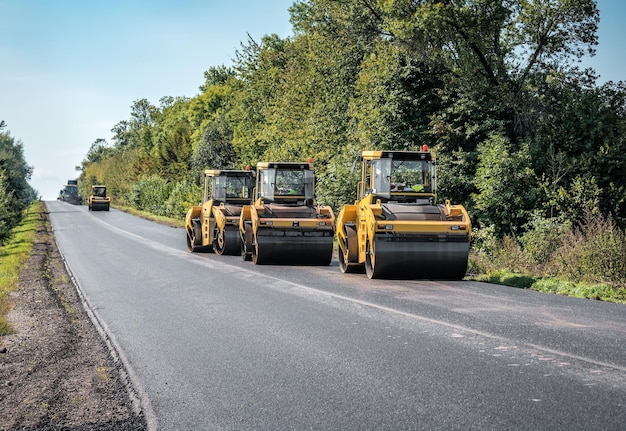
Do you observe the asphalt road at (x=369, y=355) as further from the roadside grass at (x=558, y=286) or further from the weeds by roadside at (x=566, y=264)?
the weeds by roadside at (x=566, y=264)

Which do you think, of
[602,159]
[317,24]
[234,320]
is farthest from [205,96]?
[234,320]

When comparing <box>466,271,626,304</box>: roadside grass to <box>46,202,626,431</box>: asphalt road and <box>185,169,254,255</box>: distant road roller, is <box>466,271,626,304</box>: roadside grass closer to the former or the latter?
<box>46,202,626,431</box>: asphalt road

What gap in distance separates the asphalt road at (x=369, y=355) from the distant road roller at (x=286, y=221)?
4.52 m

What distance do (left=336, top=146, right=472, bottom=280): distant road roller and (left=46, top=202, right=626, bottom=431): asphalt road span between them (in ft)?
1.73

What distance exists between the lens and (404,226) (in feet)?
50.4

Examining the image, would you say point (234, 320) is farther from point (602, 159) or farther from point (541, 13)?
point (541, 13)

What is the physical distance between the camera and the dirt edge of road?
6.07 m

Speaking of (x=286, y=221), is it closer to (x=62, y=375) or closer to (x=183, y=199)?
(x=62, y=375)

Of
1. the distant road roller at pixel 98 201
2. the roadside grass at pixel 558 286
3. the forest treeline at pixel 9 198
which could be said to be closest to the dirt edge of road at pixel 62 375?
the roadside grass at pixel 558 286

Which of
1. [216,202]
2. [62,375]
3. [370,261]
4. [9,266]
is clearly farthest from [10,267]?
[62,375]

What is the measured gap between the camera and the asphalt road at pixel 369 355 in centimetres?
579

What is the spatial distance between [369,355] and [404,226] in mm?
7580

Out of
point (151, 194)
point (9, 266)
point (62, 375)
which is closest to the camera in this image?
point (62, 375)

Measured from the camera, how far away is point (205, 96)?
278 feet
